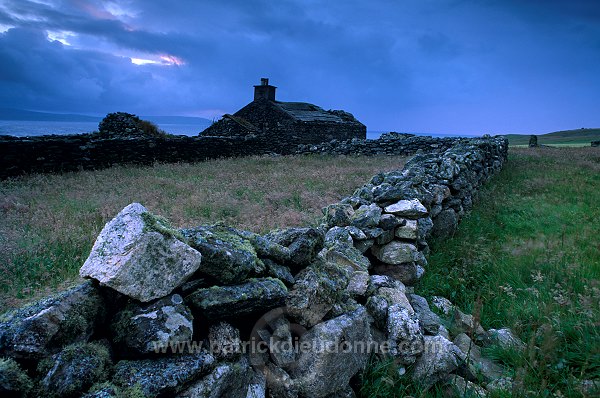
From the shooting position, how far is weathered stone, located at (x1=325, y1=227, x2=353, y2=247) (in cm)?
483

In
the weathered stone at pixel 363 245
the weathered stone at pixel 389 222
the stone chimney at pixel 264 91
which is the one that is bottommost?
the weathered stone at pixel 363 245

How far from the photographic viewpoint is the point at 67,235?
6469 millimetres

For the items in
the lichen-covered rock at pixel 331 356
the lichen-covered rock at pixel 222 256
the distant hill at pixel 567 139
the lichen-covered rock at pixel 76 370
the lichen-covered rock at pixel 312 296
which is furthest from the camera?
the distant hill at pixel 567 139

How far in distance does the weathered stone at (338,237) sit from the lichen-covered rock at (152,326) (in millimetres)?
2657

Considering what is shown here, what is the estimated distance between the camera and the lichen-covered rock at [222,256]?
2.61 m

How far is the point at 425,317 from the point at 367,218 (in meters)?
1.74

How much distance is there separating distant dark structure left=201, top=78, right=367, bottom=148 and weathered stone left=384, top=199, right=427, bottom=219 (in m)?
24.6

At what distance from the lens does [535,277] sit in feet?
14.9

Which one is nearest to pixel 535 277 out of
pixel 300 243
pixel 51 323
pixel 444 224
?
pixel 300 243

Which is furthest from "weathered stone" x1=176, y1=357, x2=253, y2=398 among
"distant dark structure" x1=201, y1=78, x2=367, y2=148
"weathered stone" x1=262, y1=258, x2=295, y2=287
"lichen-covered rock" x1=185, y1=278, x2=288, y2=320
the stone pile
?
"distant dark structure" x1=201, y1=78, x2=367, y2=148

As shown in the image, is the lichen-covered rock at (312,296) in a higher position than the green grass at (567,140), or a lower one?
lower

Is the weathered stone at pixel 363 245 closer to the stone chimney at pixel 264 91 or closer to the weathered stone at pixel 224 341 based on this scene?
the weathered stone at pixel 224 341

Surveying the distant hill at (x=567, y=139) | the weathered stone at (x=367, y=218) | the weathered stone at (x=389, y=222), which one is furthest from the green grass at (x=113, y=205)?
the distant hill at (x=567, y=139)

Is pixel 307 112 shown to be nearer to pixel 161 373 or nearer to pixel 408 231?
pixel 408 231
